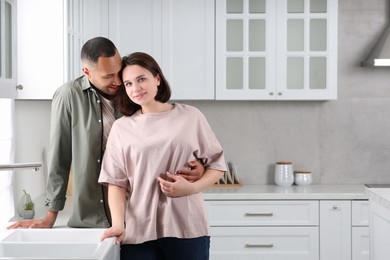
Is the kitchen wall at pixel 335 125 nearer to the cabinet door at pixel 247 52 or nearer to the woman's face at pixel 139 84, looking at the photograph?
the cabinet door at pixel 247 52

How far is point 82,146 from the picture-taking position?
2.49m

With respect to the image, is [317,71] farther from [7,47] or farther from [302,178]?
[7,47]

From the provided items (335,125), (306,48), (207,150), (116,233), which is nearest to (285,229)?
(335,125)

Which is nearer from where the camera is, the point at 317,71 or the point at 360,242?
the point at 360,242

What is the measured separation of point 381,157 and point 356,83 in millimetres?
545

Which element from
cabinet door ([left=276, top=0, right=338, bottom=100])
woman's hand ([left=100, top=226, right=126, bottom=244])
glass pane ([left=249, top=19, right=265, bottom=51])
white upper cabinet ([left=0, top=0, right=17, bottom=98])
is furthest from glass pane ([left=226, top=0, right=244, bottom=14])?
woman's hand ([left=100, top=226, right=126, bottom=244])

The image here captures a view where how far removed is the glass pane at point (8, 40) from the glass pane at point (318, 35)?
7.79 ft

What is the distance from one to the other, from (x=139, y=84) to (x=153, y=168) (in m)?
0.28

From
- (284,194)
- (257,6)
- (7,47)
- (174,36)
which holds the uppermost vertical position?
(257,6)

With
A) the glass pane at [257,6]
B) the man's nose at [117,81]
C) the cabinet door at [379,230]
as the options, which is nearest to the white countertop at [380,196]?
the cabinet door at [379,230]

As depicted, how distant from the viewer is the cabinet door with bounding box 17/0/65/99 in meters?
3.39

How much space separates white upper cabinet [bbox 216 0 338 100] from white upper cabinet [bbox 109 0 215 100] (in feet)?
0.34

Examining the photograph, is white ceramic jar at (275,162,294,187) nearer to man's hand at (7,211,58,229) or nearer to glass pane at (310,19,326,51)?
glass pane at (310,19,326,51)

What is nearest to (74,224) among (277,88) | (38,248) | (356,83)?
(38,248)
